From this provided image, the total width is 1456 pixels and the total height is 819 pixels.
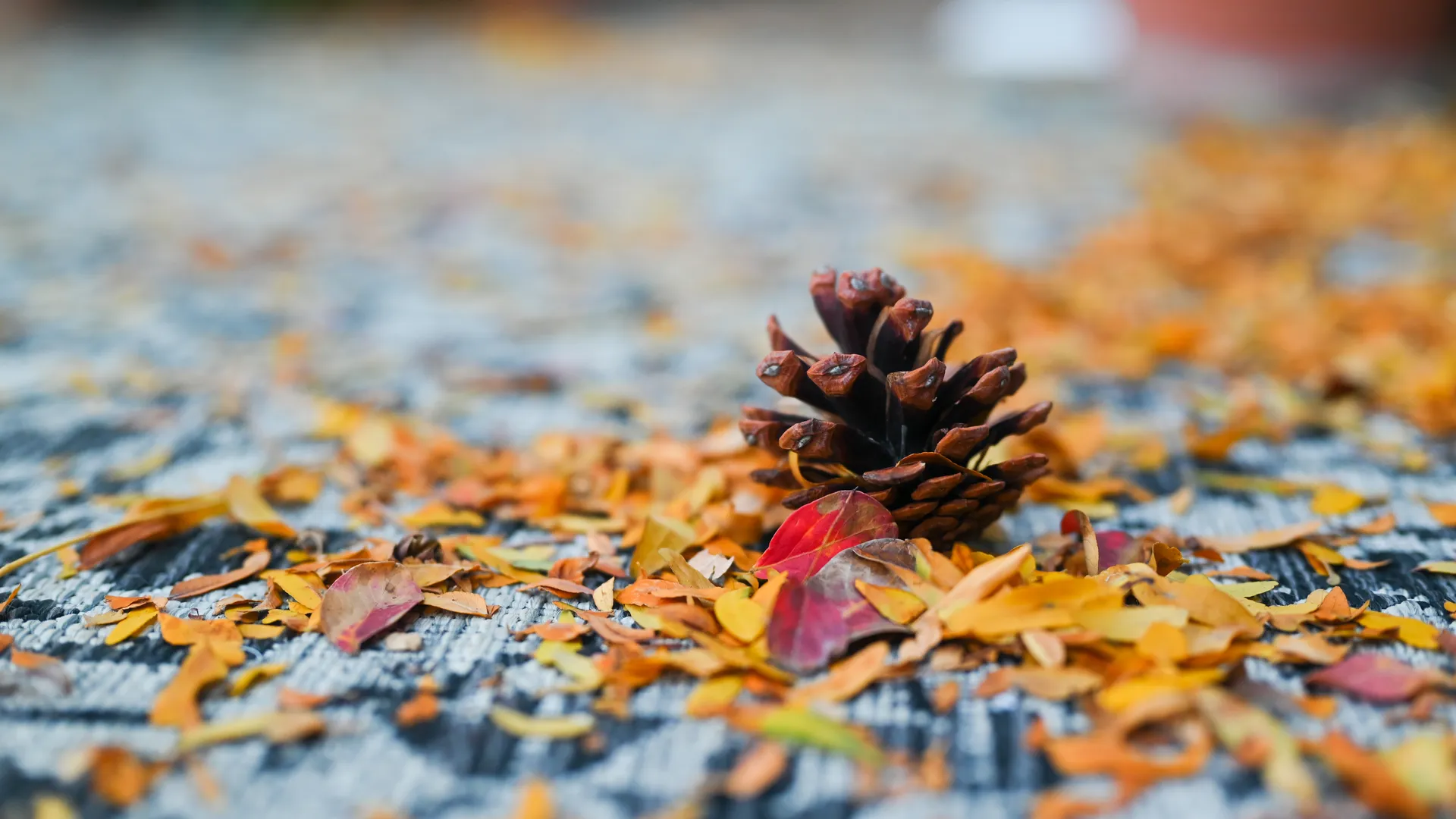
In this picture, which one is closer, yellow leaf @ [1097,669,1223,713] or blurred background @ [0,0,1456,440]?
yellow leaf @ [1097,669,1223,713]

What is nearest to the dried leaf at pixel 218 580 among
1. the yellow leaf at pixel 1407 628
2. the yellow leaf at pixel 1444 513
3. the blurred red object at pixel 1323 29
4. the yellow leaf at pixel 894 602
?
the yellow leaf at pixel 894 602

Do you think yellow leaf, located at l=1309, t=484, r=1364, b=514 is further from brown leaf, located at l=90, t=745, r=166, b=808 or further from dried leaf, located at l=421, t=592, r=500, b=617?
brown leaf, located at l=90, t=745, r=166, b=808

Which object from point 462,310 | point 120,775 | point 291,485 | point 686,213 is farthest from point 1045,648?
point 686,213

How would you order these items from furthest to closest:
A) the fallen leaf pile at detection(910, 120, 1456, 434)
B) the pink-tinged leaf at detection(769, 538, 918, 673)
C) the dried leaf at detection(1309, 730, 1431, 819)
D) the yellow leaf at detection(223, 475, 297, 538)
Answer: the fallen leaf pile at detection(910, 120, 1456, 434) → the yellow leaf at detection(223, 475, 297, 538) → the pink-tinged leaf at detection(769, 538, 918, 673) → the dried leaf at detection(1309, 730, 1431, 819)

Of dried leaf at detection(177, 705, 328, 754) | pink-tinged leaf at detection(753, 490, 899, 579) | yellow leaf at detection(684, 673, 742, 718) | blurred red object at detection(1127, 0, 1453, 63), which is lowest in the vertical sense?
dried leaf at detection(177, 705, 328, 754)

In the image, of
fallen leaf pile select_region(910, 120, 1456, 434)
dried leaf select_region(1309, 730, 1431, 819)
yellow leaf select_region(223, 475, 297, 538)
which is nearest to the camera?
dried leaf select_region(1309, 730, 1431, 819)

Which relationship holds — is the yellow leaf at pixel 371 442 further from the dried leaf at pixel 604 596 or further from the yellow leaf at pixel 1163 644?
the yellow leaf at pixel 1163 644

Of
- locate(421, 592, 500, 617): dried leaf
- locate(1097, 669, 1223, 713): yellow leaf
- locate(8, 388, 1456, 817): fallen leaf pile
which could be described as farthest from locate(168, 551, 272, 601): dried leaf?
locate(1097, 669, 1223, 713): yellow leaf
